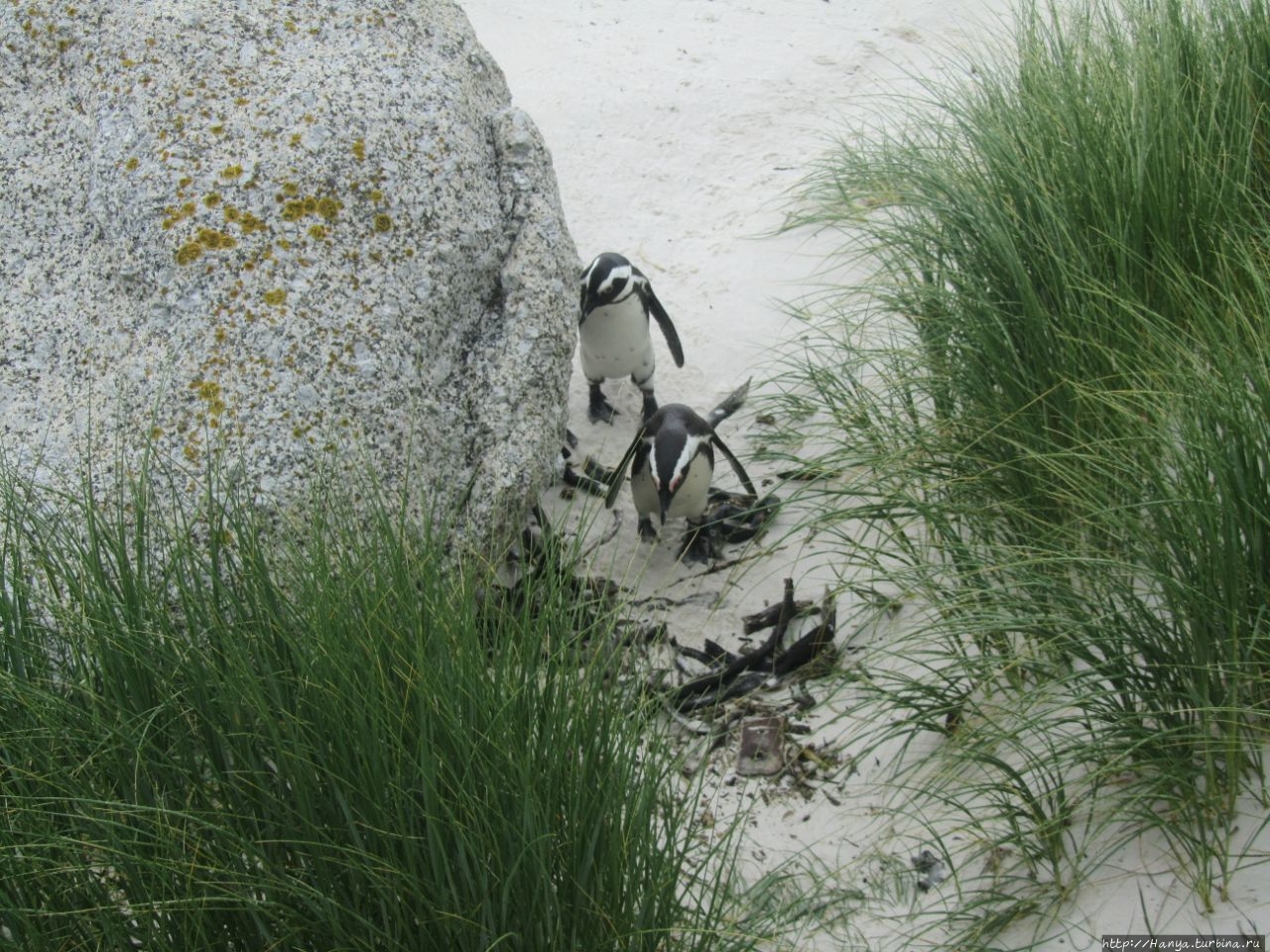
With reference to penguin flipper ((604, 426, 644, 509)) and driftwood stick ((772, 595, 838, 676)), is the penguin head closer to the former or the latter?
penguin flipper ((604, 426, 644, 509))

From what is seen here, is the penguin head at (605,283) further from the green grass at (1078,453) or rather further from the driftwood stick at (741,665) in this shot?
the driftwood stick at (741,665)

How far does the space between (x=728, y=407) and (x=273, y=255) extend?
1692 mm

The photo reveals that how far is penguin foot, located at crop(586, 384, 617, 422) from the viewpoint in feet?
14.7

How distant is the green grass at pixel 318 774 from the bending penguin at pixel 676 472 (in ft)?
4.57

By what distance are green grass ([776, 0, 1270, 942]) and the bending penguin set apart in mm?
295

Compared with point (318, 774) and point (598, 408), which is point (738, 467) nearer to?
point (598, 408)

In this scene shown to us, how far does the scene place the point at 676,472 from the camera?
359cm

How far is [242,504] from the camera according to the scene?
2.44 meters

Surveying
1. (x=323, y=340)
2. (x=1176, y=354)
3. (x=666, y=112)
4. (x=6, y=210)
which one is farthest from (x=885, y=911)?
(x=666, y=112)

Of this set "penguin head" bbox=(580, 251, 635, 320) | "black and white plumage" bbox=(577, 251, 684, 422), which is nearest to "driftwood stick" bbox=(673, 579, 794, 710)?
"black and white plumage" bbox=(577, 251, 684, 422)


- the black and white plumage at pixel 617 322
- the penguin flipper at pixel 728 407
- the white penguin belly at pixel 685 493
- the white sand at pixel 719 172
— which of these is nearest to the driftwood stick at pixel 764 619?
the white sand at pixel 719 172

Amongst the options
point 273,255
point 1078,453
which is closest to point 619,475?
point 273,255

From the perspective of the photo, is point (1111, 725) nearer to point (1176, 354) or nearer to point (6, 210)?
point (1176, 354)

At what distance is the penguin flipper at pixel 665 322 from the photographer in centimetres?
431
